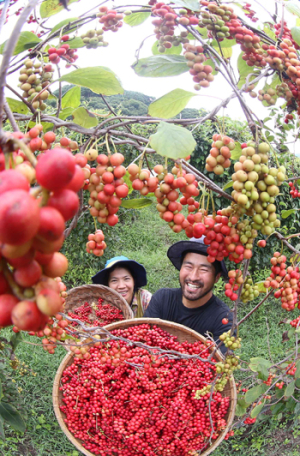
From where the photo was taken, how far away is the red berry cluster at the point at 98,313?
112 inches

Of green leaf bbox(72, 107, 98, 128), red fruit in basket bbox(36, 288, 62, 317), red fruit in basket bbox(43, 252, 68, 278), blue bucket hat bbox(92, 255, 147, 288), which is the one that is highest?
green leaf bbox(72, 107, 98, 128)

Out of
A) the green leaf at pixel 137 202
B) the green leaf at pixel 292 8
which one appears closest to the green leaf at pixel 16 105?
the green leaf at pixel 137 202

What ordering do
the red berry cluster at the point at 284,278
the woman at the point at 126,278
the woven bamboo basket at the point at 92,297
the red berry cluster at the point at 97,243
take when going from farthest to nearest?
1. the woman at the point at 126,278
2. the woven bamboo basket at the point at 92,297
3. the red berry cluster at the point at 284,278
4. the red berry cluster at the point at 97,243

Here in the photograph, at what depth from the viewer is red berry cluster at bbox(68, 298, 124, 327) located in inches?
112

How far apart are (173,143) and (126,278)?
240cm

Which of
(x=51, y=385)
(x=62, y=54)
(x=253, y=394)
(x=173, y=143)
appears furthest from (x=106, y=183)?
(x=51, y=385)

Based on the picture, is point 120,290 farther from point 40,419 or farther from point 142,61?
point 142,61

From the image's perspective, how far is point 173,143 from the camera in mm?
672

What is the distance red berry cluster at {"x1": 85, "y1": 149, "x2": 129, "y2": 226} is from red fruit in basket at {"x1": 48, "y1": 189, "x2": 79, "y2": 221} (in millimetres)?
413

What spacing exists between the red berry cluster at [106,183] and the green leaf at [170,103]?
20 cm

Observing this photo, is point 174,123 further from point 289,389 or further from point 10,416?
point 10,416

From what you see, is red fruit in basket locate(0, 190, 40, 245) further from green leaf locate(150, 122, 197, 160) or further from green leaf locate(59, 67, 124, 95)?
green leaf locate(59, 67, 124, 95)

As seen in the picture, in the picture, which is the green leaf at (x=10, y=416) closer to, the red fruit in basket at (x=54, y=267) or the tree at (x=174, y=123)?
the tree at (x=174, y=123)

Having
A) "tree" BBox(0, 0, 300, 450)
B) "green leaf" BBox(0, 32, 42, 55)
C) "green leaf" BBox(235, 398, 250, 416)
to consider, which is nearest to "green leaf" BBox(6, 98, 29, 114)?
"tree" BBox(0, 0, 300, 450)
